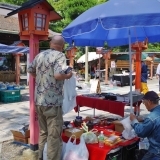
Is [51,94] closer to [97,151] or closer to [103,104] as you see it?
[97,151]

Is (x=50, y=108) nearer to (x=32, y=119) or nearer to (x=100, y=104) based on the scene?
(x=32, y=119)

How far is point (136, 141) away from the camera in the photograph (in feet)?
12.7

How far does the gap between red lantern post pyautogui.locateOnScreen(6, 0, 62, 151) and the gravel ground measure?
1.12ft

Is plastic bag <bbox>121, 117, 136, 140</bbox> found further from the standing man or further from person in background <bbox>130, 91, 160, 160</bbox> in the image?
the standing man

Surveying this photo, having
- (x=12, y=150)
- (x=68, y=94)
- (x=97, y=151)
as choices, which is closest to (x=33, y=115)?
(x=68, y=94)

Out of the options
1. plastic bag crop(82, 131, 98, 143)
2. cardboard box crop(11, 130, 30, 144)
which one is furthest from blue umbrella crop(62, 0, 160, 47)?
cardboard box crop(11, 130, 30, 144)

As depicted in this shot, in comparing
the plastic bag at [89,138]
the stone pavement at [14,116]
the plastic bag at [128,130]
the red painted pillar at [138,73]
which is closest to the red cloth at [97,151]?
the plastic bag at [89,138]

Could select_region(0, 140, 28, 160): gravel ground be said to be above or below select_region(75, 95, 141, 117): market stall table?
Result: below

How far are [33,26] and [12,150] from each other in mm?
2338

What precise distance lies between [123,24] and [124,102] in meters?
2.68

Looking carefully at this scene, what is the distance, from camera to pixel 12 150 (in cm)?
457

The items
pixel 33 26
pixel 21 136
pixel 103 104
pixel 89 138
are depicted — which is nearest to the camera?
pixel 89 138

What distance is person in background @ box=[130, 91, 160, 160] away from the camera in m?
2.80

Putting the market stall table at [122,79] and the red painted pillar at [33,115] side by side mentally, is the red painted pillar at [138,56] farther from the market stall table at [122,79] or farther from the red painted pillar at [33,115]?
the market stall table at [122,79]
